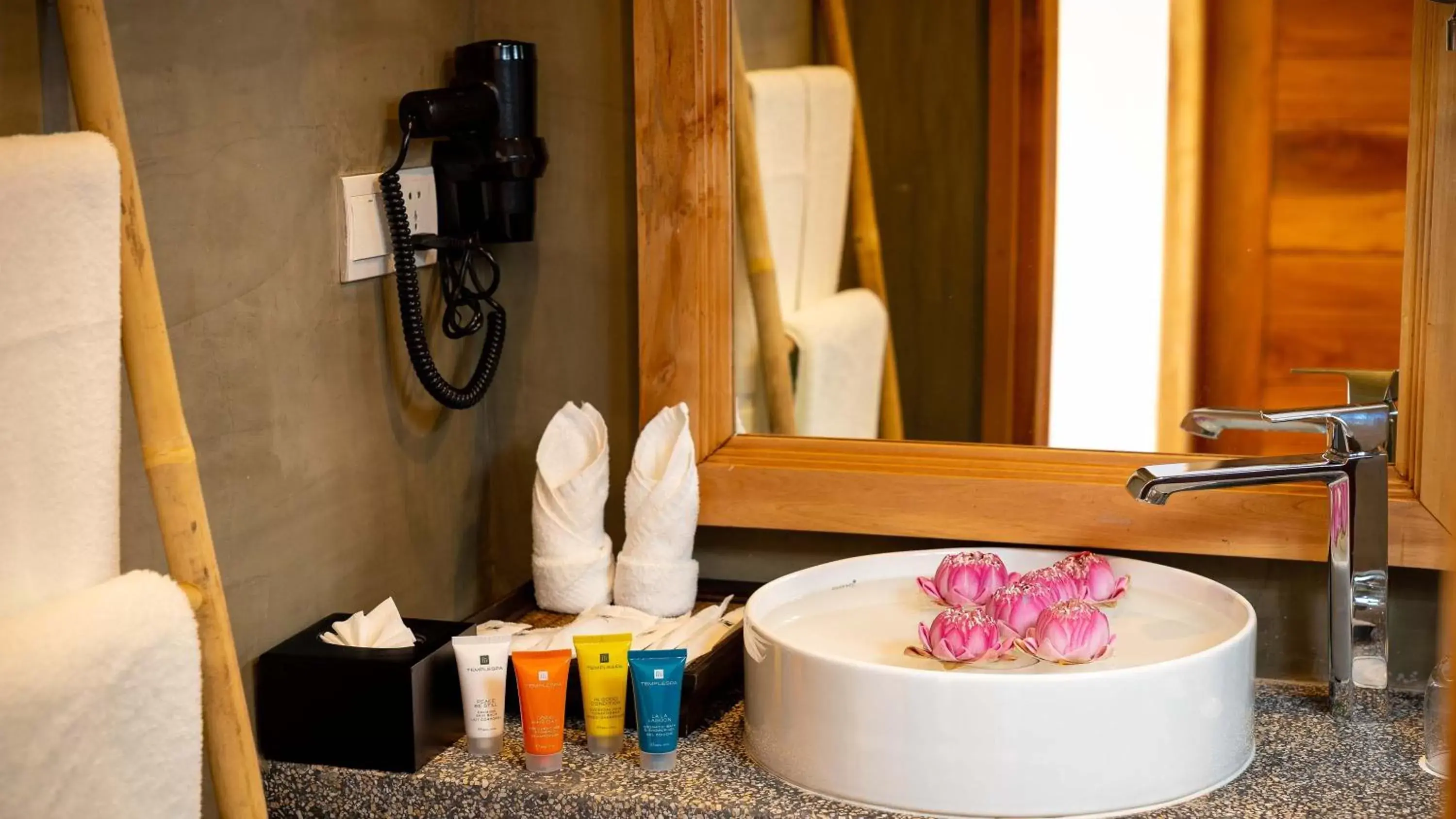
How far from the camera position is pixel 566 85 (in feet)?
4.89

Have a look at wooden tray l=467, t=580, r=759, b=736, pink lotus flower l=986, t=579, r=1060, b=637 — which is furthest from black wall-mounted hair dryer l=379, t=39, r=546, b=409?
pink lotus flower l=986, t=579, r=1060, b=637

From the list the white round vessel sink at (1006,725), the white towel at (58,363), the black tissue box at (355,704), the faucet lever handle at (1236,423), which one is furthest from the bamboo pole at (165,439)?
the faucet lever handle at (1236,423)

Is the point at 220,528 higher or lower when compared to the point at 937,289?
lower

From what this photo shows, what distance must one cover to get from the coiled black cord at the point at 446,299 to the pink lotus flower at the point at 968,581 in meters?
0.50

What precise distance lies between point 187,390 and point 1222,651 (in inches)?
32.0

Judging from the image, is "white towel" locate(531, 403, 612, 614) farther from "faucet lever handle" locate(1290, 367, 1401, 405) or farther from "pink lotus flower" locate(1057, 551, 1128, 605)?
"faucet lever handle" locate(1290, 367, 1401, 405)

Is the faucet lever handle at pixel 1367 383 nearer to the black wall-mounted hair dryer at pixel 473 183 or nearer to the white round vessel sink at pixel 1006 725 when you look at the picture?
the white round vessel sink at pixel 1006 725

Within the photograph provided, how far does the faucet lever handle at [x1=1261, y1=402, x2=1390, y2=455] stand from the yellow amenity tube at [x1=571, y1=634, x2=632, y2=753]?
0.61 metres

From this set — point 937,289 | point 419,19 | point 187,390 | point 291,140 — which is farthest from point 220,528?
point 937,289

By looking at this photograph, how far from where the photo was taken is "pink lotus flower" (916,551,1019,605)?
4.09 feet

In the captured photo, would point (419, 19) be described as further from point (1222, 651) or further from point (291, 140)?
point (1222, 651)

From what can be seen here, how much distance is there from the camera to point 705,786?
3.68 ft

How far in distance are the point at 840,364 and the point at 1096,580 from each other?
1.09 feet

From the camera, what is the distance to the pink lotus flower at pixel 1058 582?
4.01ft
